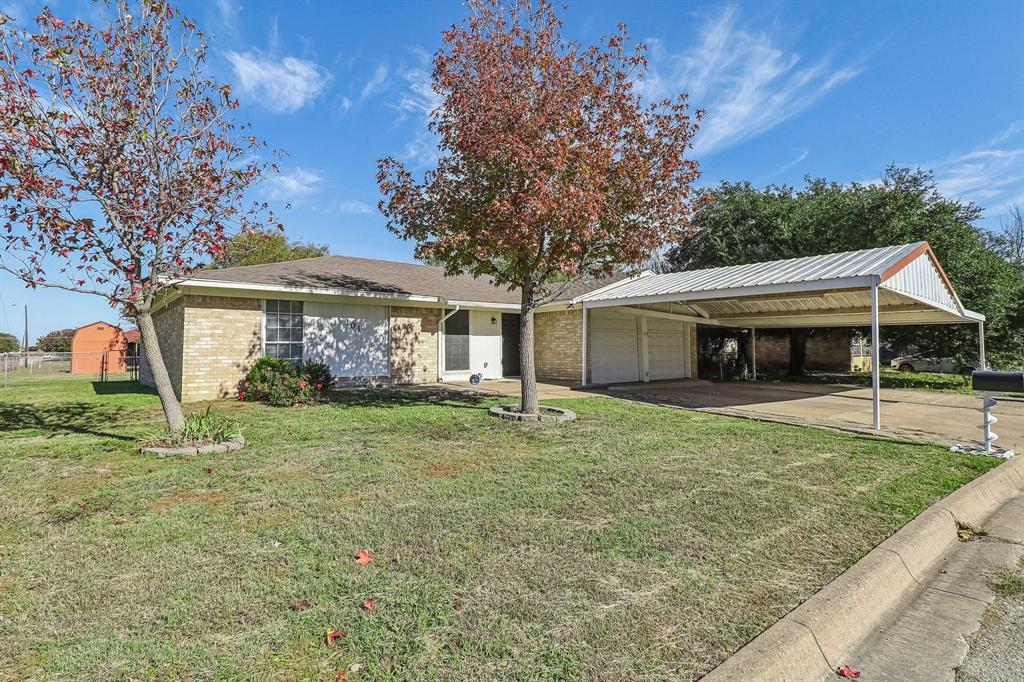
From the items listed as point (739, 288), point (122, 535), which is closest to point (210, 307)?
point (122, 535)

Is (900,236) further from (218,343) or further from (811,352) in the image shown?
(218,343)

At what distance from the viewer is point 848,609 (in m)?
2.71

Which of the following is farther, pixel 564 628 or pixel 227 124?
pixel 227 124

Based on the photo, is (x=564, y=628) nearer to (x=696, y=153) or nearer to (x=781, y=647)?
(x=781, y=647)

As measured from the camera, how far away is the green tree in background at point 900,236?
1698 centimetres

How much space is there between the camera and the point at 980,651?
256 cm

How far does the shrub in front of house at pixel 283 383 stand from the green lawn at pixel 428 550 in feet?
11.2

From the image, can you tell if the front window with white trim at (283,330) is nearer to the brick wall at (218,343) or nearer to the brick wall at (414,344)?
the brick wall at (218,343)

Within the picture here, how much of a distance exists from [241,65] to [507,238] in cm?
497

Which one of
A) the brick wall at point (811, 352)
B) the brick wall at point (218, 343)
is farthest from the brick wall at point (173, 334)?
the brick wall at point (811, 352)

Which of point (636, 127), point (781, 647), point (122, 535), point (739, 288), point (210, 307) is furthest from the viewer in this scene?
point (210, 307)

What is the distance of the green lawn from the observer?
7.33ft

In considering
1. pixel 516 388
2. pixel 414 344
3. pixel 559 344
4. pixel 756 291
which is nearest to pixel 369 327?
pixel 414 344

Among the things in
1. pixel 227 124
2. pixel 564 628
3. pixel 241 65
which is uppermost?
pixel 241 65
